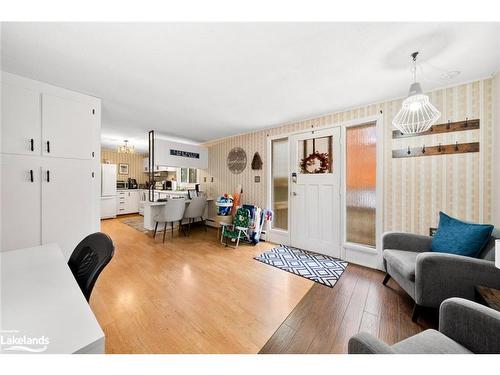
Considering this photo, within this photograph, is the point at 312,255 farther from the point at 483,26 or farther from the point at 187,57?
the point at 187,57

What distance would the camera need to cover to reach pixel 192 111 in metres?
2.93

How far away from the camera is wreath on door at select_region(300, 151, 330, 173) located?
3067 millimetres

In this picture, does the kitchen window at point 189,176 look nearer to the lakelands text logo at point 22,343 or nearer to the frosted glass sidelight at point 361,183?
the frosted glass sidelight at point 361,183

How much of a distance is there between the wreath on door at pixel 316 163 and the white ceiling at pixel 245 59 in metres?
0.78

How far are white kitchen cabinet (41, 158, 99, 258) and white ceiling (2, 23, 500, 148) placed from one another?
3.06 ft

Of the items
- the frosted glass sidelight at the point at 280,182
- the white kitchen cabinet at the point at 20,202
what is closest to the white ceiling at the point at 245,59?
Answer: the white kitchen cabinet at the point at 20,202

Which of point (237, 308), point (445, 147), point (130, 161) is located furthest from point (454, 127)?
point (130, 161)

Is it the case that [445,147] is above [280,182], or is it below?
above

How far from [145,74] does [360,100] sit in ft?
8.53

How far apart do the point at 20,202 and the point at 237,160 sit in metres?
3.27

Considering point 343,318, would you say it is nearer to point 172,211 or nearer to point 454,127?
point 454,127

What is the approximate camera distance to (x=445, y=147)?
2.12 metres

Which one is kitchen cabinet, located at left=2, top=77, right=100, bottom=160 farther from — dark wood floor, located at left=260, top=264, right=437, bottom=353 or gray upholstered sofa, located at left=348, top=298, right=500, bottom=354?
gray upholstered sofa, located at left=348, top=298, right=500, bottom=354
